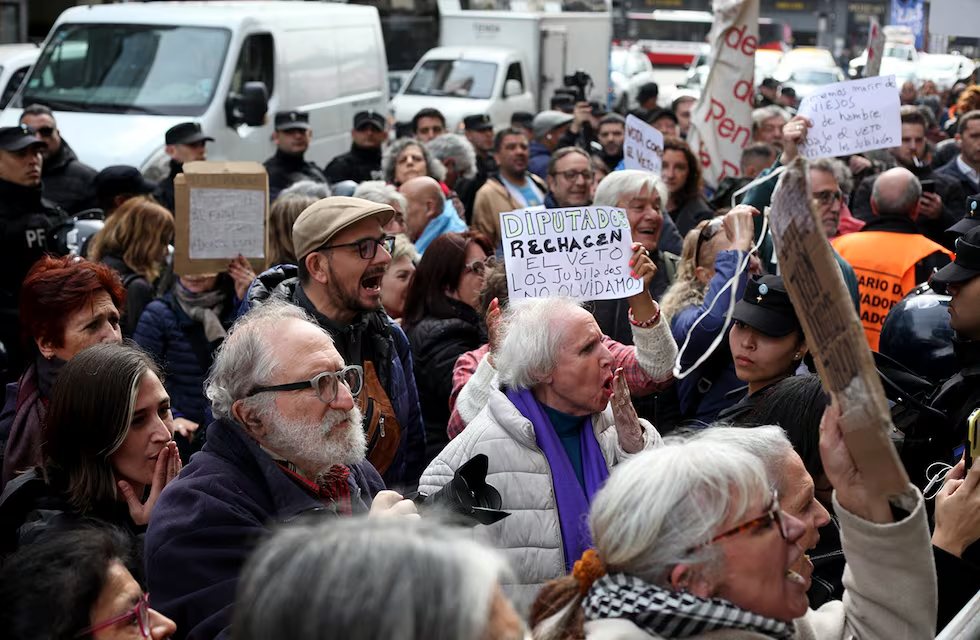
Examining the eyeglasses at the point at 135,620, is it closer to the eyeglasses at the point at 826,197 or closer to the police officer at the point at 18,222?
the police officer at the point at 18,222

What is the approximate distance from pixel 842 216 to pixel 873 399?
6.65m

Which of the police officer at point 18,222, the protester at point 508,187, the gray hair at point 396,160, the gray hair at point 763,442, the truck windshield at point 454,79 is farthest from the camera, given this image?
the truck windshield at point 454,79

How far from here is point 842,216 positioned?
8.25 m

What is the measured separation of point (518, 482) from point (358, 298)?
1125 mm

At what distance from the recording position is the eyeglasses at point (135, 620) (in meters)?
2.22

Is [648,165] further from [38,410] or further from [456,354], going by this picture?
[38,410]

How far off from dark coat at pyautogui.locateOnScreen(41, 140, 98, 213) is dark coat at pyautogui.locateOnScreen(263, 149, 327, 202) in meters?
1.57

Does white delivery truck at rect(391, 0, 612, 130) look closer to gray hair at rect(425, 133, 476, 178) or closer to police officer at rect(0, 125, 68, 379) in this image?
gray hair at rect(425, 133, 476, 178)

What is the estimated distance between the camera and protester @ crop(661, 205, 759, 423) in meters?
4.63

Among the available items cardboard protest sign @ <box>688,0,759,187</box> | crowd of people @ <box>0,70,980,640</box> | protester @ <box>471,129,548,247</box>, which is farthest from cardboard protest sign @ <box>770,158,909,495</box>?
cardboard protest sign @ <box>688,0,759,187</box>

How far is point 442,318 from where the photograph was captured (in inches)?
207

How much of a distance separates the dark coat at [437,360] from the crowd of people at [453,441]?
0.05 feet

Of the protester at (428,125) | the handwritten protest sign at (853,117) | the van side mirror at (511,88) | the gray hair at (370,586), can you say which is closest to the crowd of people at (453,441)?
the gray hair at (370,586)

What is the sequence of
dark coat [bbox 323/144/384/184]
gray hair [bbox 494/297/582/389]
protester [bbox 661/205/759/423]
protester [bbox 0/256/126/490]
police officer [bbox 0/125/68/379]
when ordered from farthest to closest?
dark coat [bbox 323/144/384/184] < police officer [bbox 0/125/68/379] < protester [bbox 661/205/759/423] < protester [bbox 0/256/126/490] < gray hair [bbox 494/297/582/389]
